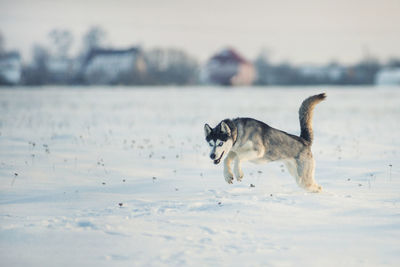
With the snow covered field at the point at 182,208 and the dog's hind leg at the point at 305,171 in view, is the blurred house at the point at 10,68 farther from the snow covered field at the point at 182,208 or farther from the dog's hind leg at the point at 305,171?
the dog's hind leg at the point at 305,171

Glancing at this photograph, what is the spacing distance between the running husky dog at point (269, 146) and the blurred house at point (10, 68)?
198 ft

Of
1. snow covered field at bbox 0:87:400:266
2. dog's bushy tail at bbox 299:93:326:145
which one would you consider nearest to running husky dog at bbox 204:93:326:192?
dog's bushy tail at bbox 299:93:326:145

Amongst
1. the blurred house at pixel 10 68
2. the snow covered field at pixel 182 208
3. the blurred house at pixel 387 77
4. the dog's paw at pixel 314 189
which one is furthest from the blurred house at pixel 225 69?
the dog's paw at pixel 314 189

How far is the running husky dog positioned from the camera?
6.95m

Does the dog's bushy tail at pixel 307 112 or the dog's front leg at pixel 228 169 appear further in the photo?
the dog's bushy tail at pixel 307 112

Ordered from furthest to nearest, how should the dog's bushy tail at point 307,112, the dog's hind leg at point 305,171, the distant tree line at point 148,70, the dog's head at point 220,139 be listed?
1. the distant tree line at point 148,70
2. the dog's hind leg at point 305,171
3. the dog's bushy tail at point 307,112
4. the dog's head at point 220,139

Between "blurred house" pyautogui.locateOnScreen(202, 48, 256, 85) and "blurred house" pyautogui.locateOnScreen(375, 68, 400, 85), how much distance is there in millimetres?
30046

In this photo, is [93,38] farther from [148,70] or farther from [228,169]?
[228,169]

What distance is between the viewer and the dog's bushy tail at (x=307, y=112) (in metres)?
7.14

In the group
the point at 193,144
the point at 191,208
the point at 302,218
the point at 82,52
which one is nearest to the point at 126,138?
the point at 193,144

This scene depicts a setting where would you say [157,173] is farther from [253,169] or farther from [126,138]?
[126,138]

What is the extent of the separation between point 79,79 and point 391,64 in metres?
82.3

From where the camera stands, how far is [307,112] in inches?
284

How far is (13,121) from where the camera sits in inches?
798
